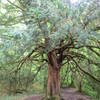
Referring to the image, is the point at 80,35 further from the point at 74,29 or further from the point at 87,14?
→ the point at 87,14

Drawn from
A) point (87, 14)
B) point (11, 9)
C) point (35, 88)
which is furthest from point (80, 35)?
point (35, 88)

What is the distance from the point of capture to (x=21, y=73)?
884cm

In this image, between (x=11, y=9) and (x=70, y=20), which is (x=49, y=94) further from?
(x=70, y=20)

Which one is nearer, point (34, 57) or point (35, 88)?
point (34, 57)

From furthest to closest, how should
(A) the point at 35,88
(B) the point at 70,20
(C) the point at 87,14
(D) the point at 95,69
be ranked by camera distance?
(A) the point at 35,88
(D) the point at 95,69
(C) the point at 87,14
(B) the point at 70,20

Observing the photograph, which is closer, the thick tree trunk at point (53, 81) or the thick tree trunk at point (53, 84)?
the thick tree trunk at point (53, 81)

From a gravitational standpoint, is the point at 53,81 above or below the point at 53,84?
above

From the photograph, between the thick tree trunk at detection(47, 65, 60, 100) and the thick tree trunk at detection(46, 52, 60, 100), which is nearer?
the thick tree trunk at detection(46, 52, 60, 100)

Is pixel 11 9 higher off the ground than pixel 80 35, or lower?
higher

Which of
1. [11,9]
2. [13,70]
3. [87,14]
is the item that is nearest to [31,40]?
[87,14]

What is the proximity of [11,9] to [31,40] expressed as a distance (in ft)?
9.57

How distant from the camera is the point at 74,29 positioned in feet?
15.7

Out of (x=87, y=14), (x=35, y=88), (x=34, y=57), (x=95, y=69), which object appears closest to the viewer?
(x=87, y=14)

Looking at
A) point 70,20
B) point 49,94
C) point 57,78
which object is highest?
point 70,20
